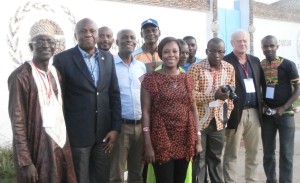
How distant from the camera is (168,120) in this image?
11.3 ft

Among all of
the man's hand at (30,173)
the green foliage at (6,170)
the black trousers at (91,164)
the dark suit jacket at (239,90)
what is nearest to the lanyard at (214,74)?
the dark suit jacket at (239,90)

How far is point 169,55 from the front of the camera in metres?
3.52

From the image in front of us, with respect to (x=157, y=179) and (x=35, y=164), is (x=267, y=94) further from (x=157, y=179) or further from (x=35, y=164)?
(x=35, y=164)

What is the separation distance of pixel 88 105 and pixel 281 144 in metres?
2.67

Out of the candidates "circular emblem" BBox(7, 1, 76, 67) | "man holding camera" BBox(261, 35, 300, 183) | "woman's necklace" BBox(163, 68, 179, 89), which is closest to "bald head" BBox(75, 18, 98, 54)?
"woman's necklace" BBox(163, 68, 179, 89)

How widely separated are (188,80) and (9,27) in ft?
16.7

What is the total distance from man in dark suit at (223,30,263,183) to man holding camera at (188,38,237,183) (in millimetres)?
212

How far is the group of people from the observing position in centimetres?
310

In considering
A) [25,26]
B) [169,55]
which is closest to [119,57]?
[169,55]

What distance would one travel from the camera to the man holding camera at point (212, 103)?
13.7 ft

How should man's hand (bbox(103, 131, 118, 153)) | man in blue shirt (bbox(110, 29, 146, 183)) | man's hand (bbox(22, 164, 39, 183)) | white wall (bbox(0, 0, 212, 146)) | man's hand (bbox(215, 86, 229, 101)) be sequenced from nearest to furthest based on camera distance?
man's hand (bbox(22, 164, 39, 183))
man's hand (bbox(103, 131, 118, 153))
man's hand (bbox(215, 86, 229, 101))
man in blue shirt (bbox(110, 29, 146, 183))
white wall (bbox(0, 0, 212, 146))

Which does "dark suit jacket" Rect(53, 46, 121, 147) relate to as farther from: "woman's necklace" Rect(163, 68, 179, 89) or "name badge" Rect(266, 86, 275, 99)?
"name badge" Rect(266, 86, 275, 99)

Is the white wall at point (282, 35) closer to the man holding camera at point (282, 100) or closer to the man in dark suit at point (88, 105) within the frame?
the man holding camera at point (282, 100)

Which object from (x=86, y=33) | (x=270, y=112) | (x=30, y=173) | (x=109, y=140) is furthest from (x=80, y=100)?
(x=270, y=112)
